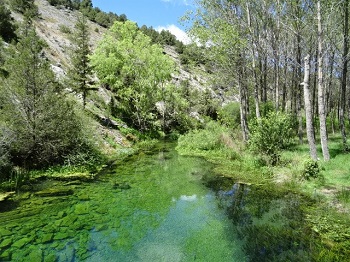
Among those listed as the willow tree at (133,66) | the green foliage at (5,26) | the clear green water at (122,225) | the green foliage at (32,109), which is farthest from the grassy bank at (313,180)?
the green foliage at (5,26)

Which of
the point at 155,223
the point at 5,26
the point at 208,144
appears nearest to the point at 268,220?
the point at 155,223

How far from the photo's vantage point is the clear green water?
7582 millimetres

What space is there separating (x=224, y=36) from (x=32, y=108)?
522 inches

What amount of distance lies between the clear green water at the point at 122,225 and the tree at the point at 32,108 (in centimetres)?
268

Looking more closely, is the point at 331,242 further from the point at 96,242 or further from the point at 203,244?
the point at 96,242

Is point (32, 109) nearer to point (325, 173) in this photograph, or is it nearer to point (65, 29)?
point (325, 173)

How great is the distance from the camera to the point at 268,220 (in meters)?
9.66

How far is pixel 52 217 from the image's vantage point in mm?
9836

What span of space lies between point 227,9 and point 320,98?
33.7 ft

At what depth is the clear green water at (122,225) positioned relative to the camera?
24.9 feet

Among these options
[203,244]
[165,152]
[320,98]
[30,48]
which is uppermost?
[30,48]

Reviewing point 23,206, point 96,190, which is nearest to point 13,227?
point 23,206

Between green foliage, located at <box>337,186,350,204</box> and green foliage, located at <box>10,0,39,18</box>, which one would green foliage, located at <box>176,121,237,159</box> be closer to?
green foliage, located at <box>337,186,350,204</box>

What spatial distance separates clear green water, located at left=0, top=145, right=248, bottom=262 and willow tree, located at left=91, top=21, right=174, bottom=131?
65.7 feet
